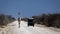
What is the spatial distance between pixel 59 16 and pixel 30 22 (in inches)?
492

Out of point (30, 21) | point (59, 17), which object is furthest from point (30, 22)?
point (59, 17)

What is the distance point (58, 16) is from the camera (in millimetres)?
60812

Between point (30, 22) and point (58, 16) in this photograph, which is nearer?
point (30, 22)

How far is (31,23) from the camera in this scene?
51.5 metres

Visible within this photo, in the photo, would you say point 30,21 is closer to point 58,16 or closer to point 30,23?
point 30,23

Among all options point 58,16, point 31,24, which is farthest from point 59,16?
point 31,24

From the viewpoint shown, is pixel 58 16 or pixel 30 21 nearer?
pixel 30 21

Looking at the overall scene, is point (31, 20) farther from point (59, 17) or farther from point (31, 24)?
point (59, 17)

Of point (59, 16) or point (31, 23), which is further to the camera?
point (59, 16)

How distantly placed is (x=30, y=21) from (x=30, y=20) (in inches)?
10.1

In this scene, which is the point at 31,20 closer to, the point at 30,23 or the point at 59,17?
the point at 30,23

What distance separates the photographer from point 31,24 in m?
Answer: 51.8

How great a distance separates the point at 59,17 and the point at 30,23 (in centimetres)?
1090

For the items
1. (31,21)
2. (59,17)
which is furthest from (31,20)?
(59,17)
